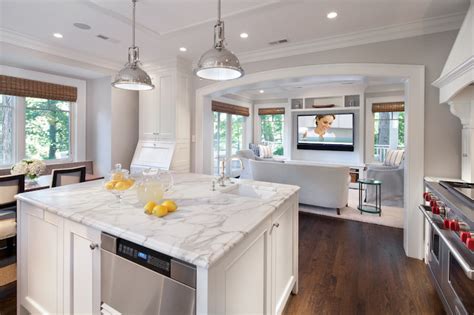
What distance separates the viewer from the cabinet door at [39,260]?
4.93 feet

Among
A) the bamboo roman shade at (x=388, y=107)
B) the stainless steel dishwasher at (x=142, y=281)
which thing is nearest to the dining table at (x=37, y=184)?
the stainless steel dishwasher at (x=142, y=281)

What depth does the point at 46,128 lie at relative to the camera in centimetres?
420

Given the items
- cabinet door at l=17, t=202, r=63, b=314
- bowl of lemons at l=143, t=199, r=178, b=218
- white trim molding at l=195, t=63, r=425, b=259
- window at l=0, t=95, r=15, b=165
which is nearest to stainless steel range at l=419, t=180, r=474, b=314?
white trim molding at l=195, t=63, r=425, b=259

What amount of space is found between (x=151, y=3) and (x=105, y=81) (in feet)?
8.03

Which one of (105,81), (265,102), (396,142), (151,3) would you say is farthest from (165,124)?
(396,142)

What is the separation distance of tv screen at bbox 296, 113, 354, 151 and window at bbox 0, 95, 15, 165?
6636 mm

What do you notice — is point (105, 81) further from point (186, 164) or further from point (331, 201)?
point (331, 201)

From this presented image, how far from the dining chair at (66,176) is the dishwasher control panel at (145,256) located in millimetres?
2157

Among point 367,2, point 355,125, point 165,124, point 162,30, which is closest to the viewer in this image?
point 367,2

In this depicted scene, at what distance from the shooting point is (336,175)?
3.93 m

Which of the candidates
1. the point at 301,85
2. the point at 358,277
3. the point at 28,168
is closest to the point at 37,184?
the point at 28,168

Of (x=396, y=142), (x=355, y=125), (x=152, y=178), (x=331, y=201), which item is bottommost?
(x=331, y=201)

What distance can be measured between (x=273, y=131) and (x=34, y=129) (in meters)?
6.27

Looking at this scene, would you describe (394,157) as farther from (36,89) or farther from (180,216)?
(36,89)
